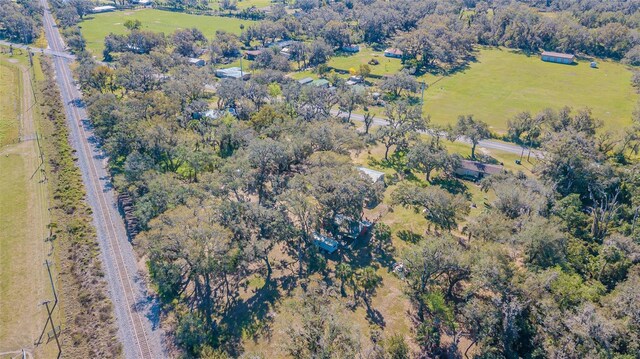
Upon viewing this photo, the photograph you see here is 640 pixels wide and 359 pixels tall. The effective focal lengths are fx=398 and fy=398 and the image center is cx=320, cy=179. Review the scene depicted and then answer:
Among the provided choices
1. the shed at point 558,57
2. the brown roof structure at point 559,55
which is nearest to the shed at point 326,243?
the shed at point 558,57

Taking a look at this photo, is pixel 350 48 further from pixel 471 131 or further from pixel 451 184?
pixel 451 184

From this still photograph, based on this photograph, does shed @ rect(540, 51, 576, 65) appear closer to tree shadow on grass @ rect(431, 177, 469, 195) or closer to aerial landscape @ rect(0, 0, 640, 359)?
aerial landscape @ rect(0, 0, 640, 359)

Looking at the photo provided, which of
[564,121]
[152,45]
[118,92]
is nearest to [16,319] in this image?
[118,92]

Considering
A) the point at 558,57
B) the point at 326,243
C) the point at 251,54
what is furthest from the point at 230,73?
the point at 558,57

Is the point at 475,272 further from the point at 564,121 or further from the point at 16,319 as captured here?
the point at 564,121

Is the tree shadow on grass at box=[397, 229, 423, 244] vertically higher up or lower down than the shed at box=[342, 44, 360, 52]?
lower down

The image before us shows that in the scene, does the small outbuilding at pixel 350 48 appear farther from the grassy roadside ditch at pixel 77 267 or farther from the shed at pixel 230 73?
the grassy roadside ditch at pixel 77 267

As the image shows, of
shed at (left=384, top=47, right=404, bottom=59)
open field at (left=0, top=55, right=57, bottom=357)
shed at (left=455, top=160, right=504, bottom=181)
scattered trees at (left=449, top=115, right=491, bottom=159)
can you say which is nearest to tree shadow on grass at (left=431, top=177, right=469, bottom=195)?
shed at (left=455, top=160, right=504, bottom=181)
